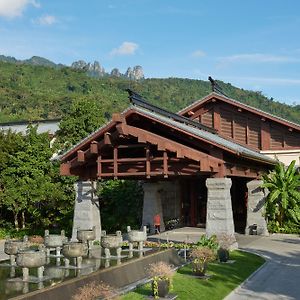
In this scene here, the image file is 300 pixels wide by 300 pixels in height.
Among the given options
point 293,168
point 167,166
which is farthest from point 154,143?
point 293,168

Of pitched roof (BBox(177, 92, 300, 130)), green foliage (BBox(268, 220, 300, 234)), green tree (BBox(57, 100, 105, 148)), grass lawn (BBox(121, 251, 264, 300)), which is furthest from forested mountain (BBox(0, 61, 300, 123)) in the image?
grass lawn (BBox(121, 251, 264, 300))

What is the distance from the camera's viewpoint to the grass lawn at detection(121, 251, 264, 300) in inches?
504

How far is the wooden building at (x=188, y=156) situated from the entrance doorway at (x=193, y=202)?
0.08 m

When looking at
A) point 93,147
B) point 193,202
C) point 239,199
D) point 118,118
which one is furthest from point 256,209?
point 118,118

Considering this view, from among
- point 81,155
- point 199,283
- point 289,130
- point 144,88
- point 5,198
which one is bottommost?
point 199,283

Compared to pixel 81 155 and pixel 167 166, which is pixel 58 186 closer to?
pixel 81 155

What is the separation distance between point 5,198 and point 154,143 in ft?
53.5

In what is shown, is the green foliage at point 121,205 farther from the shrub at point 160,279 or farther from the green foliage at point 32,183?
the shrub at point 160,279

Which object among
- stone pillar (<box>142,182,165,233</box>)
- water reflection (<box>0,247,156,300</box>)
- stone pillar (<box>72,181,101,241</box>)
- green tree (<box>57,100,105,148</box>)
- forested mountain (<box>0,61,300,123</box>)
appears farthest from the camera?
forested mountain (<box>0,61,300,123</box>)

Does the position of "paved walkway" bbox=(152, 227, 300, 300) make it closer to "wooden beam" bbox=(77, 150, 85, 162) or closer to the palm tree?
the palm tree

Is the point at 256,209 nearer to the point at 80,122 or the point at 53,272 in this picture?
the point at 80,122

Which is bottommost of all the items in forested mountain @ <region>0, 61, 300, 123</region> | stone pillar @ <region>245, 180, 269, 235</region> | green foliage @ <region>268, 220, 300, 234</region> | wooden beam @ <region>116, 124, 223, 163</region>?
→ green foliage @ <region>268, 220, 300, 234</region>

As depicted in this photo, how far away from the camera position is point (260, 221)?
2781 cm

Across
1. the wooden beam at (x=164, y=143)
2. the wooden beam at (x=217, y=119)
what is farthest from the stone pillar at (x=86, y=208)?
the wooden beam at (x=217, y=119)
